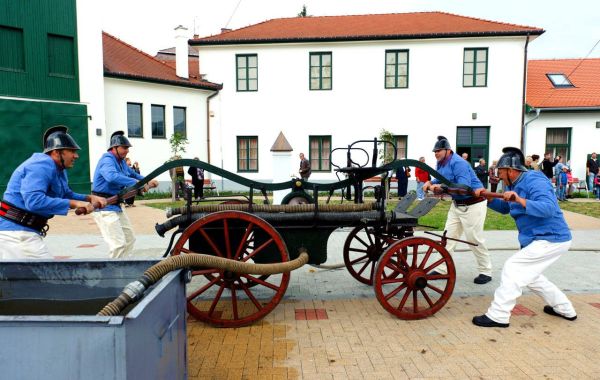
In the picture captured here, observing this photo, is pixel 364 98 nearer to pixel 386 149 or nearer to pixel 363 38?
pixel 363 38

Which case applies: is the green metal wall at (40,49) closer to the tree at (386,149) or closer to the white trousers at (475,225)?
the tree at (386,149)

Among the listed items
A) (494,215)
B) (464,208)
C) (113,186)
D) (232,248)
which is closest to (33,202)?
(113,186)

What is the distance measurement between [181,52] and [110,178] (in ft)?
64.2

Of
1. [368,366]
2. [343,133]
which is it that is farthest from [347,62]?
[368,366]

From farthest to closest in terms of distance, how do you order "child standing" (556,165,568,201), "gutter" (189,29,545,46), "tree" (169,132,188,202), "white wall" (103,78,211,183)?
"gutter" (189,29,545,46) < "white wall" (103,78,211,183) < "tree" (169,132,188,202) < "child standing" (556,165,568,201)

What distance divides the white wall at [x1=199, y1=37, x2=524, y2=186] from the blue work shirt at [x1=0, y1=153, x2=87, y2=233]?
18.6 meters

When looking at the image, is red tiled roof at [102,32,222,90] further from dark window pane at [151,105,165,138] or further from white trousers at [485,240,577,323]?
white trousers at [485,240,577,323]

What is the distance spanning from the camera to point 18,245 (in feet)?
13.4

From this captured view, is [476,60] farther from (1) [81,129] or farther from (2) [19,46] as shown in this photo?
(2) [19,46]

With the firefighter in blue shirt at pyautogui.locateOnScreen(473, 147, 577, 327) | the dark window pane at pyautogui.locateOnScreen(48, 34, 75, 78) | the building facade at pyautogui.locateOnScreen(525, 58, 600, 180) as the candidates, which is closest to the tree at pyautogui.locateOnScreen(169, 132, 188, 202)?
the dark window pane at pyautogui.locateOnScreen(48, 34, 75, 78)

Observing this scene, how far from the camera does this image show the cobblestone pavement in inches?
143

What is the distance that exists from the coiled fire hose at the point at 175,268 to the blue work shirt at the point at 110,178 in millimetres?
A: 2034

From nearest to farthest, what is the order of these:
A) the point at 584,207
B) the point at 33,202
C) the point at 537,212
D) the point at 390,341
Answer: the point at 33,202 → the point at 390,341 → the point at 537,212 → the point at 584,207

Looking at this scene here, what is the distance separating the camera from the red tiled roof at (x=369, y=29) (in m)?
21.5
